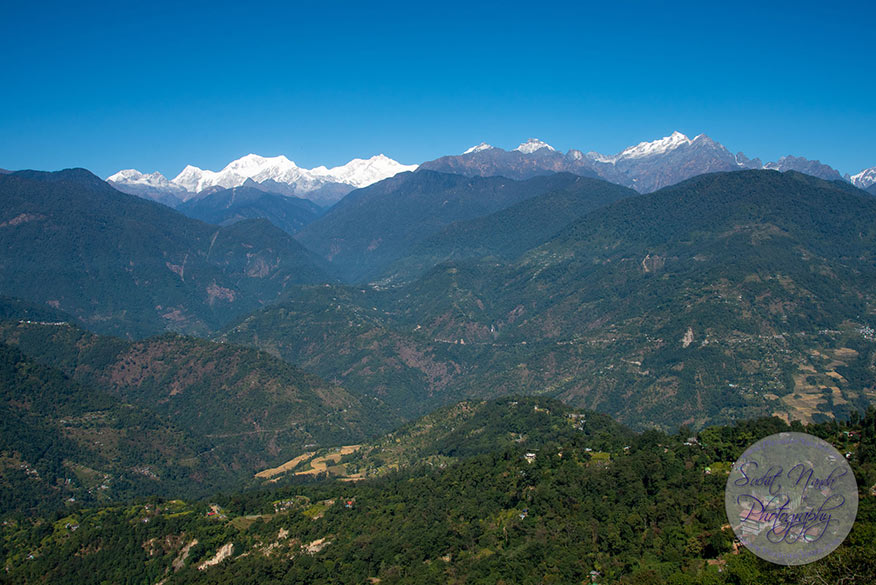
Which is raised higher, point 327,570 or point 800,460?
point 800,460

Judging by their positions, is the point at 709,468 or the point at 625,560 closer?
the point at 625,560

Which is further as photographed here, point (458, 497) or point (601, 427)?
point (601, 427)

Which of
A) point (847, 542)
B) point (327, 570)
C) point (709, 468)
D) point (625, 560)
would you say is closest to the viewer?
point (847, 542)

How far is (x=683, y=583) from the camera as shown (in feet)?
229

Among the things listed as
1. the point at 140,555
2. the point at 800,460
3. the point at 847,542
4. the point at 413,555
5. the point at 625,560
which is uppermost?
the point at 800,460

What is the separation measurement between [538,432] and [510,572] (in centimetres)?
8567

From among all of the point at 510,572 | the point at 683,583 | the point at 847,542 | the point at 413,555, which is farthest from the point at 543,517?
the point at 847,542

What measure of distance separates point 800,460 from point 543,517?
40.0 m

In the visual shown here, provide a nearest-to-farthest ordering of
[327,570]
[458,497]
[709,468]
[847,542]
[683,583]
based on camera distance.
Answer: [847,542], [683,583], [709,468], [327,570], [458,497]

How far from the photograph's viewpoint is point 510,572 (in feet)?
296

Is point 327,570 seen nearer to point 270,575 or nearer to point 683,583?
point 270,575

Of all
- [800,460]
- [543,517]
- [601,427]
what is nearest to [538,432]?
[601,427]

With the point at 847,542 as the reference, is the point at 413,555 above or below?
below

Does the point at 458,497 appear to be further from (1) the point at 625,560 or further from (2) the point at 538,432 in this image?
(2) the point at 538,432
